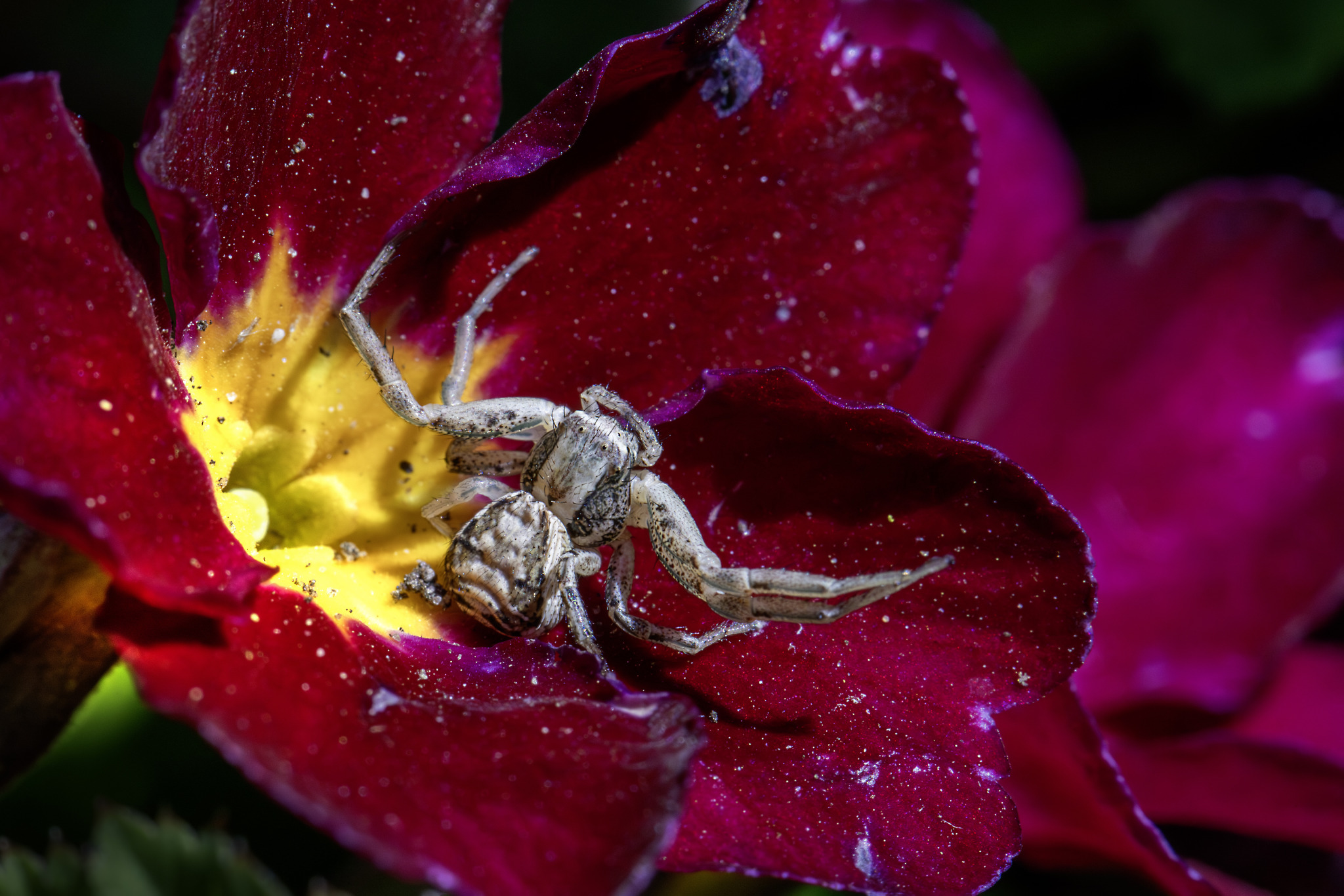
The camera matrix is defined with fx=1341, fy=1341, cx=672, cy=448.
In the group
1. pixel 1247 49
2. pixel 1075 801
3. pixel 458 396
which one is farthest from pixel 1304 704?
pixel 458 396

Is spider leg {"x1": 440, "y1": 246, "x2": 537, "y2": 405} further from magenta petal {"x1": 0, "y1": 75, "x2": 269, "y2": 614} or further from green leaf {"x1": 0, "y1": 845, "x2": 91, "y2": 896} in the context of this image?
green leaf {"x1": 0, "y1": 845, "x2": 91, "y2": 896}

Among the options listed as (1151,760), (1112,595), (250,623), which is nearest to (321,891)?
(250,623)

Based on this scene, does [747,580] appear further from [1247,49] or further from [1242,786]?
[1247,49]

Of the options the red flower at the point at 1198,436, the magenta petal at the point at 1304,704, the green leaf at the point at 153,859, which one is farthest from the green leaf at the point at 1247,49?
the green leaf at the point at 153,859

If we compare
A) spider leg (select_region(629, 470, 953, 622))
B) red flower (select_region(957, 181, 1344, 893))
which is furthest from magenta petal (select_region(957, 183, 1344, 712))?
spider leg (select_region(629, 470, 953, 622))

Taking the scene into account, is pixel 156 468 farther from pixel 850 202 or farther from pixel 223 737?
pixel 850 202

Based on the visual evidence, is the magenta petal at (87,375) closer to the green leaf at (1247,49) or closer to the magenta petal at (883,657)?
the magenta petal at (883,657)
